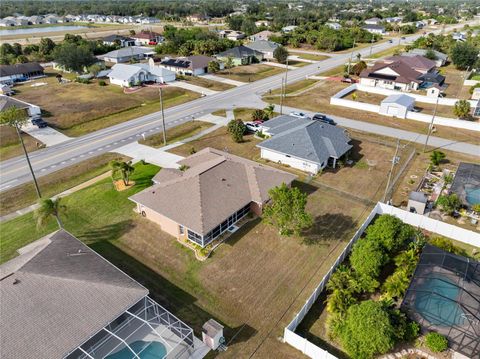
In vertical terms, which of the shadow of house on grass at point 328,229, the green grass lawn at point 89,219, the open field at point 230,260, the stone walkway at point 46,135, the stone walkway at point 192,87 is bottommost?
the shadow of house on grass at point 328,229

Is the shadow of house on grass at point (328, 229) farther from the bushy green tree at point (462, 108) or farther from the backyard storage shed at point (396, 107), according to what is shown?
the bushy green tree at point (462, 108)

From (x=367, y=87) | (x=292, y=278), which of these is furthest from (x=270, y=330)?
(x=367, y=87)

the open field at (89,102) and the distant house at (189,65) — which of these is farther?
the distant house at (189,65)

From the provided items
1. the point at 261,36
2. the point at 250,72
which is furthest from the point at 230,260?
the point at 261,36

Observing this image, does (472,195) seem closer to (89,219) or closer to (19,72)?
(89,219)

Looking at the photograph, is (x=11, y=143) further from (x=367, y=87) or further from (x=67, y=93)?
(x=367, y=87)

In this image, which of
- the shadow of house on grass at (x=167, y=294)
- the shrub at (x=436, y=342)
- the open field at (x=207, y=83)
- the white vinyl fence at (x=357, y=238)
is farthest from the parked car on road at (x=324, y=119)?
the shrub at (x=436, y=342)

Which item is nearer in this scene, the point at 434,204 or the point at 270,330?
the point at 270,330
